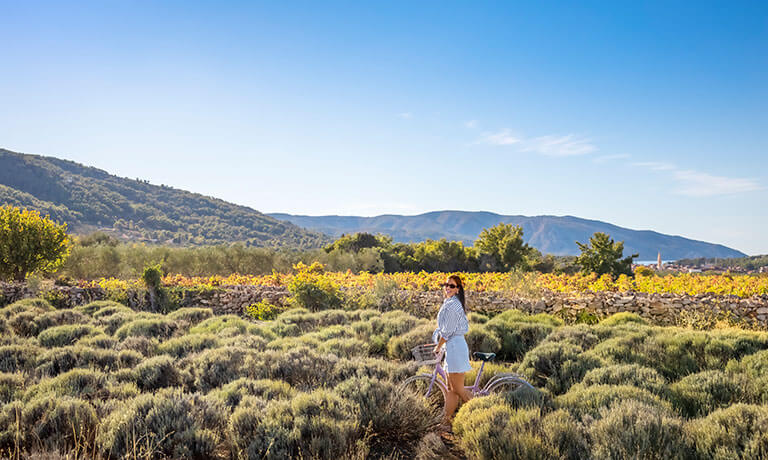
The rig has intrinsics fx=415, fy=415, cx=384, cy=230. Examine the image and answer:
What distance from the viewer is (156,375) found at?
5.61m

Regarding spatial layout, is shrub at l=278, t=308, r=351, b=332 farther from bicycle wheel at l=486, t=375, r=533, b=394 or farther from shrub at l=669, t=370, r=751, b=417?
shrub at l=669, t=370, r=751, b=417

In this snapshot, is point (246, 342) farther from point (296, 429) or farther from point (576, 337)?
point (576, 337)

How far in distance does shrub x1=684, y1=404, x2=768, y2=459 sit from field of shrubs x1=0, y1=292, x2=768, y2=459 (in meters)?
0.01

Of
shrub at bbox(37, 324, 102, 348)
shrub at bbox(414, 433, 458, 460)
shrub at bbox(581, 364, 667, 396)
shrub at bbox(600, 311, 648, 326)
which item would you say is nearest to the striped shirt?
shrub at bbox(414, 433, 458, 460)

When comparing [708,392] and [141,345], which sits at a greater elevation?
[708,392]

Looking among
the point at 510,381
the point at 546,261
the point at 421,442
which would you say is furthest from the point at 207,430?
the point at 546,261

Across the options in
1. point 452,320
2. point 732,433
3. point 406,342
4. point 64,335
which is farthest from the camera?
point 64,335

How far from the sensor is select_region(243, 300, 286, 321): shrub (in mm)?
11453

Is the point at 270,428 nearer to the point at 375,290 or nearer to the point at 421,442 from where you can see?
the point at 421,442

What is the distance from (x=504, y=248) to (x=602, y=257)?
771cm

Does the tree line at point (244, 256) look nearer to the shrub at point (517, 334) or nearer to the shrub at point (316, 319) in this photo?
the shrub at point (316, 319)

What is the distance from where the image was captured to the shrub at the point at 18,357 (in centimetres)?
596

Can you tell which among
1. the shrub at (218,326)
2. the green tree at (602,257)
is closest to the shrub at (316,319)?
the shrub at (218,326)

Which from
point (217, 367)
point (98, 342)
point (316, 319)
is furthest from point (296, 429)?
point (316, 319)
